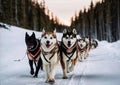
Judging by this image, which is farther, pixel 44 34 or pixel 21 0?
pixel 21 0

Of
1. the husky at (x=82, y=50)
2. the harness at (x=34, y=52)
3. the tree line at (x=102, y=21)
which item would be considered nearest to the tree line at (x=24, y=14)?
the tree line at (x=102, y=21)

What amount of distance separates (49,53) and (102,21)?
78700mm

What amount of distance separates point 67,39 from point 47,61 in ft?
4.66

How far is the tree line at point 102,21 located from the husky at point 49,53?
5469 cm

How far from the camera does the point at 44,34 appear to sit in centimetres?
1215

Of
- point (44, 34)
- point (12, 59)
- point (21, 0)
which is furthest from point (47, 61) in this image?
point (21, 0)

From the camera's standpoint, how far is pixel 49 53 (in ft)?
40.3

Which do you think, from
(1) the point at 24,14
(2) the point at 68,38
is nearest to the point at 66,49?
(2) the point at 68,38

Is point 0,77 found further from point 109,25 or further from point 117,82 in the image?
point 109,25

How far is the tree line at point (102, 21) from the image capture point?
7469 centimetres

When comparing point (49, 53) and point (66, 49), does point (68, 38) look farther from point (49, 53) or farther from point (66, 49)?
point (49, 53)

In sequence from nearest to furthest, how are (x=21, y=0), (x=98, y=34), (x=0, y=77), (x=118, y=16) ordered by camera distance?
(x=0, y=77) < (x=118, y=16) < (x=21, y=0) < (x=98, y=34)

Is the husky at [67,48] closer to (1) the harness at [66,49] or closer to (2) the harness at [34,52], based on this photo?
(1) the harness at [66,49]

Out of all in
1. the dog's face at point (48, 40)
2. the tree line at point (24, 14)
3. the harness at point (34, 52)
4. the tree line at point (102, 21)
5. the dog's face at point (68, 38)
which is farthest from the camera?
the tree line at point (102, 21)
